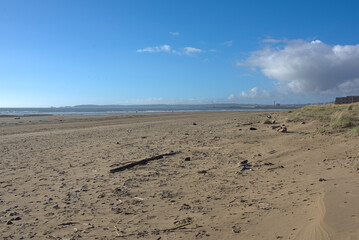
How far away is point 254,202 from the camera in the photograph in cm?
474

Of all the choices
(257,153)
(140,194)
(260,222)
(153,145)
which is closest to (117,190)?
(140,194)

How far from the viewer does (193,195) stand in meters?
5.30

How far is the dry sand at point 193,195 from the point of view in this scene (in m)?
3.88

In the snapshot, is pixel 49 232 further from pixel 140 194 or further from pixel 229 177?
pixel 229 177

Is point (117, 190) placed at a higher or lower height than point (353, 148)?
lower

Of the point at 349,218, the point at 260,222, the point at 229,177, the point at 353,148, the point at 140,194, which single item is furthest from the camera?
the point at 353,148

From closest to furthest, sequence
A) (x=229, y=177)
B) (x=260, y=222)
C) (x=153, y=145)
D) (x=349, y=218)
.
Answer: (x=349, y=218), (x=260, y=222), (x=229, y=177), (x=153, y=145)

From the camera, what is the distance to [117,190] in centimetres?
576

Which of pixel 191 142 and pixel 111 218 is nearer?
pixel 111 218

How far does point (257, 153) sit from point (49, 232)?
615 centimetres

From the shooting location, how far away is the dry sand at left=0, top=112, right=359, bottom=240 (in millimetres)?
3875

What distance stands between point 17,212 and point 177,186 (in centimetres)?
287

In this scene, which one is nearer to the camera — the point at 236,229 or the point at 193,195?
the point at 236,229

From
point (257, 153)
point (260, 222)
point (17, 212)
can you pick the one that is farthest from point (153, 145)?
point (260, 222)
